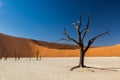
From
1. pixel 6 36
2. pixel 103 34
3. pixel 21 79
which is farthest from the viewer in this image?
pixel 6 36

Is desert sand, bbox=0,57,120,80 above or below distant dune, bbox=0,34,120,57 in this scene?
below

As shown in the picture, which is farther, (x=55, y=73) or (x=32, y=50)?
(x=32, y=50)

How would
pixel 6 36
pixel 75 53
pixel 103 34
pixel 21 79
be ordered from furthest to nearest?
1. pixel 6 36
2. pixel 75 53
3. pixel 103 34
4. pixel 21 79

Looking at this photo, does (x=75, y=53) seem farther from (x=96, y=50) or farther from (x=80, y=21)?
(x=80, y=21)

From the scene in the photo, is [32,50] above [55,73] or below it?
above

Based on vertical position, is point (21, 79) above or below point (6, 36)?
below

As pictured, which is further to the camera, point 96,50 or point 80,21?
point 96,50

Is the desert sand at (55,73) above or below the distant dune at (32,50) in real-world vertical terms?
below

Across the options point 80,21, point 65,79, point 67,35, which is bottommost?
point 65,79

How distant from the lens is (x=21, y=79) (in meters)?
12.8

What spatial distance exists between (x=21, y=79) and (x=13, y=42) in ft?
309

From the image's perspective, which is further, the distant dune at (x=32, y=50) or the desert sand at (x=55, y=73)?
the distant dune at (x=32, y=50)

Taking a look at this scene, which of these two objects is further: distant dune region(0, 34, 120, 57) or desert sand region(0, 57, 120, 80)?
distant dune region(0, 34, 120, 57)

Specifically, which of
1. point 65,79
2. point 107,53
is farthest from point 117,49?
point 65,79
